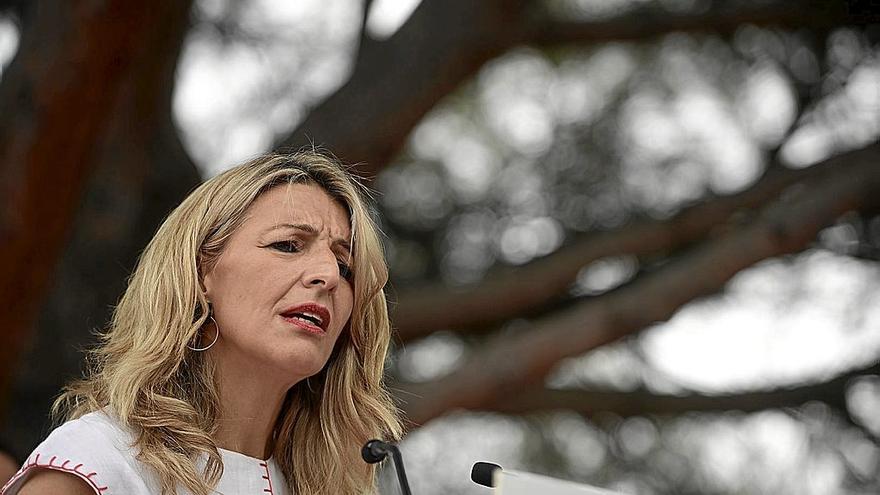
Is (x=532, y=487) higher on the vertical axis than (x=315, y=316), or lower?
lower

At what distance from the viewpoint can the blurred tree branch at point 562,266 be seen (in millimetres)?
3855

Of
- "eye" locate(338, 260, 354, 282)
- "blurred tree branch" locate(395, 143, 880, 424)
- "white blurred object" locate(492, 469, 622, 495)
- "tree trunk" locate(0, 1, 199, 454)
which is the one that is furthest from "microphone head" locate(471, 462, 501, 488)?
"blurred tree branch" locate(395, 143, 880, 424)

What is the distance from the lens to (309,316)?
1550 mm

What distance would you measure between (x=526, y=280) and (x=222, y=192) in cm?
237

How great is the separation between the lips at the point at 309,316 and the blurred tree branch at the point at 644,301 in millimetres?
1905

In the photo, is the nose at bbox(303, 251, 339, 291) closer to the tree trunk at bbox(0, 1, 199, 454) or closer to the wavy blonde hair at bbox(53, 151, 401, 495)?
the wavy blonde hair at bbox(53, 151, 401, 495)

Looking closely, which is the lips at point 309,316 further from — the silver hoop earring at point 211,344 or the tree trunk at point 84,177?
the tree trunk at point 84,177

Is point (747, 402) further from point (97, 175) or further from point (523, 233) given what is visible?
point (97, 175)

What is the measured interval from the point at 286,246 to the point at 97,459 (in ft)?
1.05

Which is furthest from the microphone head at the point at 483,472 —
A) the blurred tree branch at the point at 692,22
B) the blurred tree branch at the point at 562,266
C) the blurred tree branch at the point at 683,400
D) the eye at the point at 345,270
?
the blurred tree branch at the point at 683,400

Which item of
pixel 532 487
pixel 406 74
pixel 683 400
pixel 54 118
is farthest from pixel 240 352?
pixel 683 400

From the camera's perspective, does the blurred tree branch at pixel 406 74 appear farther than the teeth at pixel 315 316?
Yes

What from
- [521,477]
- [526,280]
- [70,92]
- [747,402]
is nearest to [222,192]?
[521,477]

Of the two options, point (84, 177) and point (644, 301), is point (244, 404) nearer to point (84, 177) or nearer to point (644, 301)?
point (84, 177)
